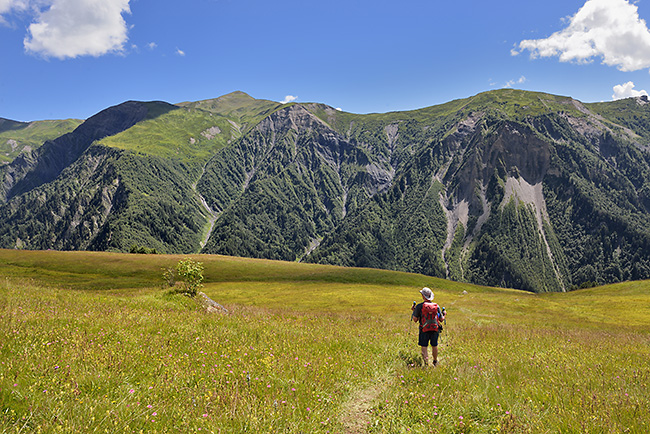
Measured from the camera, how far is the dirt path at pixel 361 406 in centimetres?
579

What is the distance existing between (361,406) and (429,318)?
5.47 meters

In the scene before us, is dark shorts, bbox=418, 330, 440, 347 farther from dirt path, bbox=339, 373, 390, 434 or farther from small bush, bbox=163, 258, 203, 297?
small bush, bbox=163, 258, 203, 297

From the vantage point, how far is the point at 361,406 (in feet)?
21.5

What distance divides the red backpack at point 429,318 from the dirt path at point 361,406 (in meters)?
3.57

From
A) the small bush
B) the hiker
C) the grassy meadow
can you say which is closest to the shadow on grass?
the grassy meadow

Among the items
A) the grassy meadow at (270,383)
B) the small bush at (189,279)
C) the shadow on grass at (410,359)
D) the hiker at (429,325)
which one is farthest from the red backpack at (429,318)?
the small bush at (189,279)

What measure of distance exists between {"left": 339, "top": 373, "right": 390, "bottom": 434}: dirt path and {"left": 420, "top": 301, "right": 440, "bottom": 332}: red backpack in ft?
11.7

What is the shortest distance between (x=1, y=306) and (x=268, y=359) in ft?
32.6

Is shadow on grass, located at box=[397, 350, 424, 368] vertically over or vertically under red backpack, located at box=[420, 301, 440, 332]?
under

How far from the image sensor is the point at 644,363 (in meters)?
11.4

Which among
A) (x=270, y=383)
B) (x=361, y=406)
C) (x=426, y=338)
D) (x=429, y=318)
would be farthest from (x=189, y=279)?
(x=361, y=406)

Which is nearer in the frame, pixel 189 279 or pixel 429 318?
pixel 429 318

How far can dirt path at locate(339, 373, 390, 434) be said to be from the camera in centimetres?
579

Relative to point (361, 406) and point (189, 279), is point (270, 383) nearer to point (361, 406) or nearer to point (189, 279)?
point (361, 406)
